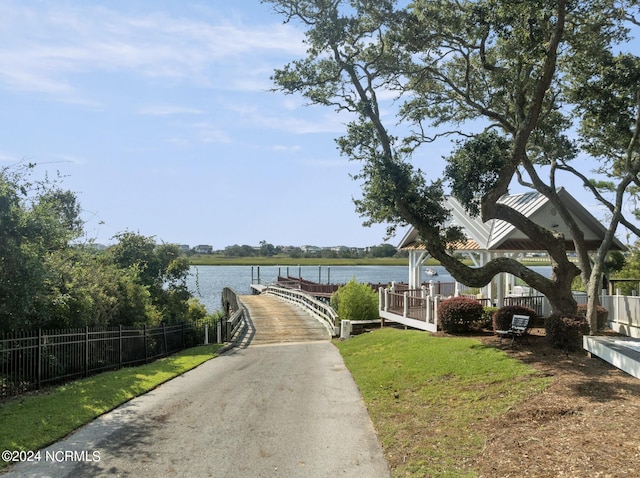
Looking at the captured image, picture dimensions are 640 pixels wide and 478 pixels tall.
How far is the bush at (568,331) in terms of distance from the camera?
12.6 meters

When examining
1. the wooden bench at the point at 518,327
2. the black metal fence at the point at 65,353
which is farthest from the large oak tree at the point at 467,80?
the black metal fence at the point at 65,353

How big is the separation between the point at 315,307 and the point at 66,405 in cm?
2248

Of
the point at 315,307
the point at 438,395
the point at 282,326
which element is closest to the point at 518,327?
the point at 438,395

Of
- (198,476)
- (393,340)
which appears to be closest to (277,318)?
(393,340)

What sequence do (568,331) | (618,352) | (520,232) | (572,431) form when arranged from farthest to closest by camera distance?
1. (520,232)
2. (568,331)
3. (618,352)
4. (572,431)

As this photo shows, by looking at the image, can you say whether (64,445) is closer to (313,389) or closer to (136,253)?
(313,389)

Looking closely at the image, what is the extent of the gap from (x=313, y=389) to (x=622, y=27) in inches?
552

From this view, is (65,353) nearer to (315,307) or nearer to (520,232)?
(520,232)

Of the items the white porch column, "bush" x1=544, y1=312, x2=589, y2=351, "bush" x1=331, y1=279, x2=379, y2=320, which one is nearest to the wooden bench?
"bush" x1=544, y1=312, x2=589, y2=351

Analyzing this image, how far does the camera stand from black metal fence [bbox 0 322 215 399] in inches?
418

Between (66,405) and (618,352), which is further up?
Result: (618,352)

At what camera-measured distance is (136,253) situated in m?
25.4

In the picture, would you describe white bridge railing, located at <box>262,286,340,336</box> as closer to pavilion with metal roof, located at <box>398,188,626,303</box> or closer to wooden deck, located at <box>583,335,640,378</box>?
pavilion with metal roof, located at <box>398,188,626,303</box>

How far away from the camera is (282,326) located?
2755 cm
